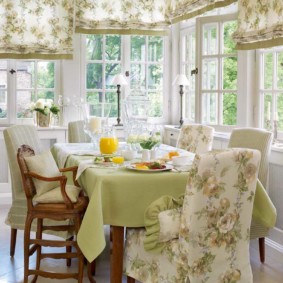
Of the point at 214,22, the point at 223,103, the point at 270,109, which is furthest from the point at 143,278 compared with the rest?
the point at 214,22

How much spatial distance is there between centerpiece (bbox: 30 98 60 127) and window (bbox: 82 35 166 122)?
48cm

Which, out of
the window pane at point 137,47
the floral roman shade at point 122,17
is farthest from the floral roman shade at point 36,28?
the window pane at point 137,47

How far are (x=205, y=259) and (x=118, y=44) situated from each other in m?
4.21

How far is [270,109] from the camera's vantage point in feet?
16.6

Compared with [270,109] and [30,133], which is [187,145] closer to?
[270,109]

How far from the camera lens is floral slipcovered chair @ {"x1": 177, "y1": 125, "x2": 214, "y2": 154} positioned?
202 inches

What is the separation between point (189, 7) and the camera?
600 centimetres

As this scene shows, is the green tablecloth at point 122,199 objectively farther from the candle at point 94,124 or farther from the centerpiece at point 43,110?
the centerpiece at point 43,110

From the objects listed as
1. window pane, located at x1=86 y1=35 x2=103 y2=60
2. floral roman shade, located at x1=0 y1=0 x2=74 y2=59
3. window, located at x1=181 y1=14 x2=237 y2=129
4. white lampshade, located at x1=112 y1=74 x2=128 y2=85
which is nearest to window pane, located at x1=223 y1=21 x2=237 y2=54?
window, located at x1=181 y1=14 x2=237 y2=129

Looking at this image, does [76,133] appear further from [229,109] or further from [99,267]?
[99,267]

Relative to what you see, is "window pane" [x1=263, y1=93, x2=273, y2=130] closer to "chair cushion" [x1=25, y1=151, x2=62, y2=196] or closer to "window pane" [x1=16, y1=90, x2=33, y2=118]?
"chair cushion" [x1=25, y1=151, x2=62, y2=196]

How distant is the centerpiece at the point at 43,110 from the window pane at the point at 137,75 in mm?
998

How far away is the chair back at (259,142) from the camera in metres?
4.26

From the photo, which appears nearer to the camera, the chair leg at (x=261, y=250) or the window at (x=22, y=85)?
the chair leg at (x=261, y=250)
